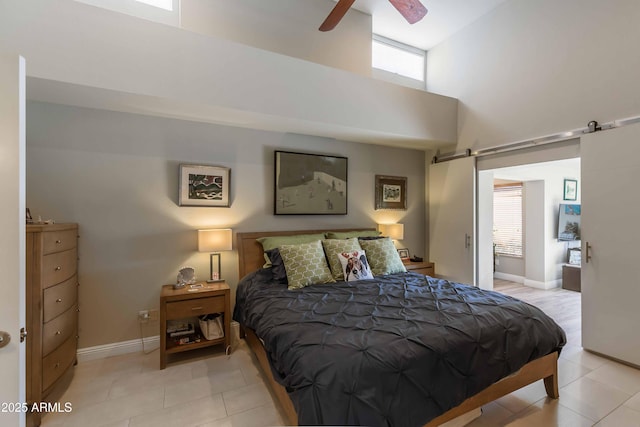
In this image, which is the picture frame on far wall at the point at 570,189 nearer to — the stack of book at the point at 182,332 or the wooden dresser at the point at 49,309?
the stack of book at the point at 182,332

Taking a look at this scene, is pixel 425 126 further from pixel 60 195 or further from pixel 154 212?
pixel 60 195

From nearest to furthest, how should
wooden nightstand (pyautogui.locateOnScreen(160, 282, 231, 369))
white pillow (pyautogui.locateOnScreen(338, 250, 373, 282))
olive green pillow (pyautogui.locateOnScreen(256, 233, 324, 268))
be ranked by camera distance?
wooden nightstand (pyautogui.locateOnScreen(160, 282, 231, 369))
white pillow (pyautogui.locateOnScreen(338, 250, 373, 282))
olive green pillow (pyautogui.locateOnScreen(256, 233, 324, 268))

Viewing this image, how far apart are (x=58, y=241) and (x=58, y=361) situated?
85 centimetres

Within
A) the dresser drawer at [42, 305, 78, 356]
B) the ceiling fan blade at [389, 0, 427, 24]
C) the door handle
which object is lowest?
the dresser drawer at [42, 305, 78, 356]

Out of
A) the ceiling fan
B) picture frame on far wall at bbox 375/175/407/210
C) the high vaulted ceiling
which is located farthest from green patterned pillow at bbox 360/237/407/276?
the high vaulted ceiling

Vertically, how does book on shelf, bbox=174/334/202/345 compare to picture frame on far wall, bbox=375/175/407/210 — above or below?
below

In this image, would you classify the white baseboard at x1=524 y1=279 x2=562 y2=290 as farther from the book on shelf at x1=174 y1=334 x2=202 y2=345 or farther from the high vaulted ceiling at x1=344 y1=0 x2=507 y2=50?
the book on shelf at x1=174 y1=334 x2=202 y2=345

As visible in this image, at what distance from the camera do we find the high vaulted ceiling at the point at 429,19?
378 centimetres

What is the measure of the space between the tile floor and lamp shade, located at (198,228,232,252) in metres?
1.00

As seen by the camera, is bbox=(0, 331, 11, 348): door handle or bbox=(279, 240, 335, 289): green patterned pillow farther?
bbox=(279, 240, 335, 289): green patterned pillow

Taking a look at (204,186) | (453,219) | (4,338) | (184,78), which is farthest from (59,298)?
(453,219)

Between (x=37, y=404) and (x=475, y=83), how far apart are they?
527 centimetres

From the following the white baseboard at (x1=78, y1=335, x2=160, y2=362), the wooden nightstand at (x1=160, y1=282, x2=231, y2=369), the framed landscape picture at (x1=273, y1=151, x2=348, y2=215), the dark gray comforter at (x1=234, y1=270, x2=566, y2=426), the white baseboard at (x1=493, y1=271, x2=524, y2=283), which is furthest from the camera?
the white baseboard at (x1=493, y1=271, x2=524, y2=283)

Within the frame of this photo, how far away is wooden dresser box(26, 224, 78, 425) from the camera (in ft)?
6.05
